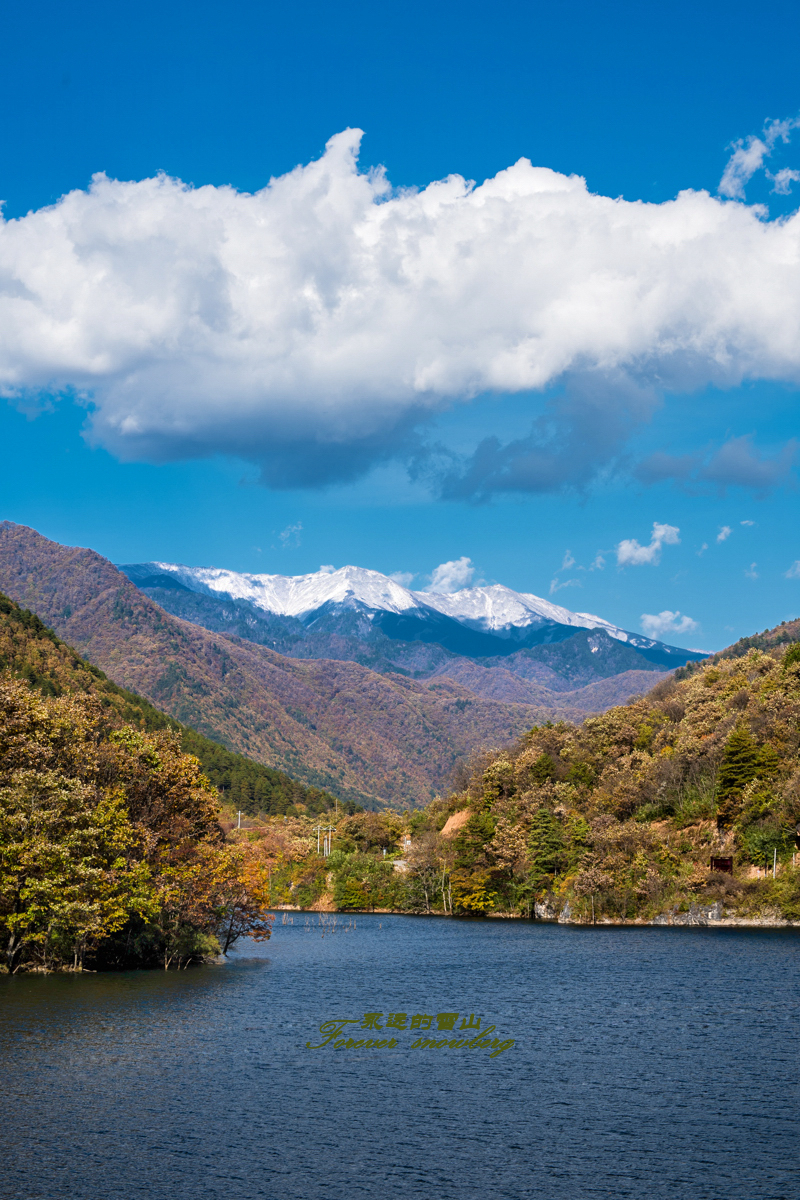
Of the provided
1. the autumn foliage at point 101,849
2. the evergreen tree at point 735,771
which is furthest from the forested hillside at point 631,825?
the autumn foliage at point 101,849

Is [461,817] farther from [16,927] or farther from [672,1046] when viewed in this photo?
[672,1046]

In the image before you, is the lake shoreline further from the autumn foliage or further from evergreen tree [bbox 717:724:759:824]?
the autumn foliage

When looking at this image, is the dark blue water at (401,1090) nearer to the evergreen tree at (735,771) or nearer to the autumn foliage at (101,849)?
the autumn foliage at (101,849)

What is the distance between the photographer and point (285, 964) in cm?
8956

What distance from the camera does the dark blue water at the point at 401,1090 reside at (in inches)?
1233

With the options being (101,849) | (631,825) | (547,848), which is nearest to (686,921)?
(631,825)

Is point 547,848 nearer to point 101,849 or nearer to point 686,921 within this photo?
point 686,921

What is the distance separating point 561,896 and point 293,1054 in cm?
9713

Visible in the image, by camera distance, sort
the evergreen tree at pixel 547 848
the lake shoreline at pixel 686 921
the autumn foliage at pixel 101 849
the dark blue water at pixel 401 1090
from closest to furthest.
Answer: the dark blue water at pixel 401 1090 → the autumn foliage at pixel 101 849 → the lake shoreline at pixel 686 921 → the evergreen tree at pixel 547 848

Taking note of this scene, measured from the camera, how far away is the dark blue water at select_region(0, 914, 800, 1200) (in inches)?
1233

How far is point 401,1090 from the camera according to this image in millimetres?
42281

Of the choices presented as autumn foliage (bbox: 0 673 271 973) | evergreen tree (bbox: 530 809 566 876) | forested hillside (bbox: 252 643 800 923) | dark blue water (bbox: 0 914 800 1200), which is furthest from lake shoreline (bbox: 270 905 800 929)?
autumn foliage (bbox: 0 673 271 973)

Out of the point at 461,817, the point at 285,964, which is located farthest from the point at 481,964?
the point at 461,817

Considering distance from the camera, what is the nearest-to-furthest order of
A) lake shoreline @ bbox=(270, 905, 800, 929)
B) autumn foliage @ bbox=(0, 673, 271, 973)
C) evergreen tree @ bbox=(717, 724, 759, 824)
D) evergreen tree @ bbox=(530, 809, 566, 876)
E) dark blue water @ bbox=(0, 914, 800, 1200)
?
1. dark blue water @ bbox=(0, 914, 800, 1200)
2. autumn foliage @ bbox=(0, 673, 271, 973)
3. lake shoreline @ bbox=(270, 905, 800, 929)
4. evergreen tree @ bbox=(717, 724, 759, 824)
5. evergreen tree @ bbox=(530, 809, 566, 876)
